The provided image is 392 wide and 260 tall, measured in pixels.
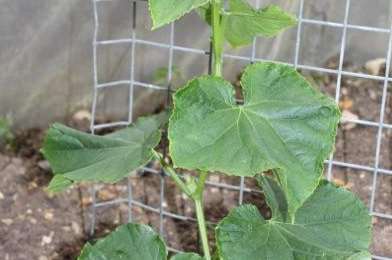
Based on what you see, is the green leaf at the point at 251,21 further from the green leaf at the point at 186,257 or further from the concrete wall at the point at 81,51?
the concrete wall at the point at 81,51

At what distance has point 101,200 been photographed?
244cm

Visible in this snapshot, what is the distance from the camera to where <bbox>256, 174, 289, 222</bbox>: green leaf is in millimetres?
1562

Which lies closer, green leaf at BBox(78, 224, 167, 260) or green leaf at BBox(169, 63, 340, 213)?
green leaf at BBox(169, 63, 340, 213)

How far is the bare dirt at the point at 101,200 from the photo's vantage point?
7.43 feet

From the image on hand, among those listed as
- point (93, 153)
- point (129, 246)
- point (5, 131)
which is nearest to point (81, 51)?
point (5, 131)

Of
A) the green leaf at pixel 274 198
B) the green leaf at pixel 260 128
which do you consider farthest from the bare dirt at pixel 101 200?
the green leaf at pixel 260 128

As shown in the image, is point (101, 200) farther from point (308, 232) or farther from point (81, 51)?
point (308, 232)

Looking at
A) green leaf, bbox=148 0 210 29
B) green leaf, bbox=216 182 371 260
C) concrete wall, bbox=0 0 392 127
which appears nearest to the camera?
green leaf, bbox=148 0 210 29

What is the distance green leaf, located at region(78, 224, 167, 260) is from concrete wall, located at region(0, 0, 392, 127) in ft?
3.08

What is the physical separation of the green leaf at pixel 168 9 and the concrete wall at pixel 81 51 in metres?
1.09

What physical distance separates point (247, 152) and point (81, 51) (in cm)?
126

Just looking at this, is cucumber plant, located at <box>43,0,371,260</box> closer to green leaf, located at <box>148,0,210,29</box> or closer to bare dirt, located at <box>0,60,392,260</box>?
green leaf, located at <box>148,0,210,29</box>

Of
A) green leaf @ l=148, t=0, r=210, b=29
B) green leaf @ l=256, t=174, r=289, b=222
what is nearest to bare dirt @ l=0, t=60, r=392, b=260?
green leaf @ l=256, t=174, r=289, b=222

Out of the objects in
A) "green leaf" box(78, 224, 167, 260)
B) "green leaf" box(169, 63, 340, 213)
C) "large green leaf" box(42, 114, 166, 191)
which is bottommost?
"green leaf" box(78, 224, 167, 260)
